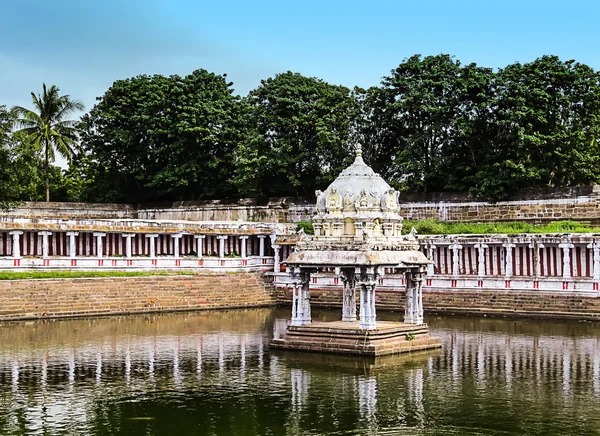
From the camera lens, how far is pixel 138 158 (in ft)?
184

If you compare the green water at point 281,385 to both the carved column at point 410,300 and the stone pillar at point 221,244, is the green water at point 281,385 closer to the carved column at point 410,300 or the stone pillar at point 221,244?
the carved column at point 410,300

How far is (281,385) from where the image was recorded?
2067cm

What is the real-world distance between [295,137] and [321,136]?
8.13ft

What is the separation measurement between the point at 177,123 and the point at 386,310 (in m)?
20.2

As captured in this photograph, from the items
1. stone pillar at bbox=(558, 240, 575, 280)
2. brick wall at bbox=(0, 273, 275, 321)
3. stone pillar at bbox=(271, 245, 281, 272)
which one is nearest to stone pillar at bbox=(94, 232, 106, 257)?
brick wall at bbox=(0, 273, 275, 321)

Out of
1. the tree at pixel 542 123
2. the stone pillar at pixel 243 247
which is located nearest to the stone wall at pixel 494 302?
the stone pillar at pixel 243 247

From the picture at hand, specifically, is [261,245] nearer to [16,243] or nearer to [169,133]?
[16,243]

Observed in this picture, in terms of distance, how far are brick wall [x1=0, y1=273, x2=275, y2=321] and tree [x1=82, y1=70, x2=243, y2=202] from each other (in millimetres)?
13693

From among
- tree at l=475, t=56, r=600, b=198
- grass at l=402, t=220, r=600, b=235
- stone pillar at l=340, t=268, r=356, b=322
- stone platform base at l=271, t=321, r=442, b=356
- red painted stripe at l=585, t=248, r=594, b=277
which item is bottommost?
stone platform base at l=271, t=321, r=442, b=356

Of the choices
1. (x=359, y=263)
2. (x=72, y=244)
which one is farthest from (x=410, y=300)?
(x=72, y=244)

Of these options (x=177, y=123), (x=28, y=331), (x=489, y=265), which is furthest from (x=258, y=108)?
(x=28, y=331)

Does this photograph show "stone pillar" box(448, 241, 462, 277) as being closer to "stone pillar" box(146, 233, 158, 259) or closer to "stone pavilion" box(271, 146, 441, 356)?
"stone pavilion" box(271, 146, 441, 356)

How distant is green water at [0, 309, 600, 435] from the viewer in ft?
55.9

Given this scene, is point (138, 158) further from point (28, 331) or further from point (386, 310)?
point (28, 331)
